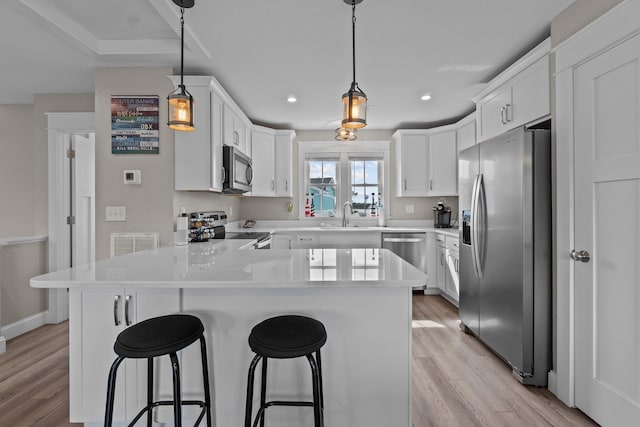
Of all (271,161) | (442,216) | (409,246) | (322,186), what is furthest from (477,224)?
(271,161)

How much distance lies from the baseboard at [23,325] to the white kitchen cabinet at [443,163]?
15.6 ft

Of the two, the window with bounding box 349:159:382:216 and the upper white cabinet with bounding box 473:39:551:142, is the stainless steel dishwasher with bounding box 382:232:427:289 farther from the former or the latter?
the upper white cabinet with bounding box 473:39:551:142

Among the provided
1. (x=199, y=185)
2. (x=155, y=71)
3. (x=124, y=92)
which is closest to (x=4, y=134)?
(x=124, y=92)

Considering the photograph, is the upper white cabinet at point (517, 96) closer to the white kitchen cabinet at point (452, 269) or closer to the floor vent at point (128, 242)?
the white kitchen cabinet at point (452, 269)

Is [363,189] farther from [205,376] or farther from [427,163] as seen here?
[205,376]

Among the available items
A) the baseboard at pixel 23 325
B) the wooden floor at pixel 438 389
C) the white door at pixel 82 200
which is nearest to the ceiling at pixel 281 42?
the white door at pixel 82 200

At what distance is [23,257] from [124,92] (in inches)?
75.6

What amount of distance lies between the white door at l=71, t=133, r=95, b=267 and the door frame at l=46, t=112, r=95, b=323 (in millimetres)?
78

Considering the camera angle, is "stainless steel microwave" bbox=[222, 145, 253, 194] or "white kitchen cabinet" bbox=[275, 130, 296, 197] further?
"white kitchen cabinet" bbox=[275, 130, 296, 197]

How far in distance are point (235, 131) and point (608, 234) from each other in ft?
10.5

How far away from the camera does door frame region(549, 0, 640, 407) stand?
1.93 meters

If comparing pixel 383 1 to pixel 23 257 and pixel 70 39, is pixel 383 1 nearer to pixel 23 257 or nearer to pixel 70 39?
pixel 70 39

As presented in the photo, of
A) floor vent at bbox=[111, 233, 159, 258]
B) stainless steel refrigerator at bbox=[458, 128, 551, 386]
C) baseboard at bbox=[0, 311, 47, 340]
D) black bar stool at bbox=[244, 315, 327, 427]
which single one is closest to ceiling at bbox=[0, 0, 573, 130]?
stainless steel refrigerator at bbox=[458, 128, 551, 386]

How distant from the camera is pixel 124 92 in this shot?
9.11 ft
